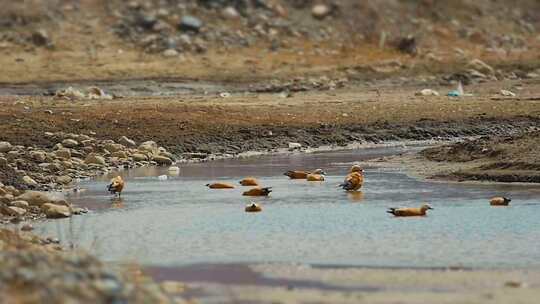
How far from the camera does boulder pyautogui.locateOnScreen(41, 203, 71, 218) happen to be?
17.1 metres

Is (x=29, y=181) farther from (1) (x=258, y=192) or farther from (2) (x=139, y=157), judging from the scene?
(2) (x=139, y=157)

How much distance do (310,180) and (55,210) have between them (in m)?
5.49

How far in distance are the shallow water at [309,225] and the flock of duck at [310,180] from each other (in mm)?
130

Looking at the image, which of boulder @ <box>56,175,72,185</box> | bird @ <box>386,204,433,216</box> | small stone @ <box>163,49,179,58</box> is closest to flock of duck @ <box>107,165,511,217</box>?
bird @ <box>386,204,433,216</box>

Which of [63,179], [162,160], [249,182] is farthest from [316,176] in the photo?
[162,160]

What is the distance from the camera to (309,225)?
54.0ft

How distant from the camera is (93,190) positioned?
2042 cm

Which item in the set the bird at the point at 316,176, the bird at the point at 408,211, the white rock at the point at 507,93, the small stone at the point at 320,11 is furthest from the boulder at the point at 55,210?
the small stone at the point at 320,11

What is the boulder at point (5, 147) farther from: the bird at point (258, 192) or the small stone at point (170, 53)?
the small stone at point (170, 53)

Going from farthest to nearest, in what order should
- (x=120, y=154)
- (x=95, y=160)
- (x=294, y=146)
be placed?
(x=294, y=146) < (x=120, y=154) < (x=95, y=160)

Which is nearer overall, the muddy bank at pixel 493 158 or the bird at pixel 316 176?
the muddy bank at pixel 493 158

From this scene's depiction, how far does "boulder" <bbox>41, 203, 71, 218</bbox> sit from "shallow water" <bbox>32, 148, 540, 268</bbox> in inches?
13.0

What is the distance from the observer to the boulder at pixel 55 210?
17.1 meters

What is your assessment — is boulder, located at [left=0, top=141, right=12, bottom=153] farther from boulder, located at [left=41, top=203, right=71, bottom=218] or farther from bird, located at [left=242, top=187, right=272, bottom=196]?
boulder, located at [left=41, top=203, right=71, bottom=218]
